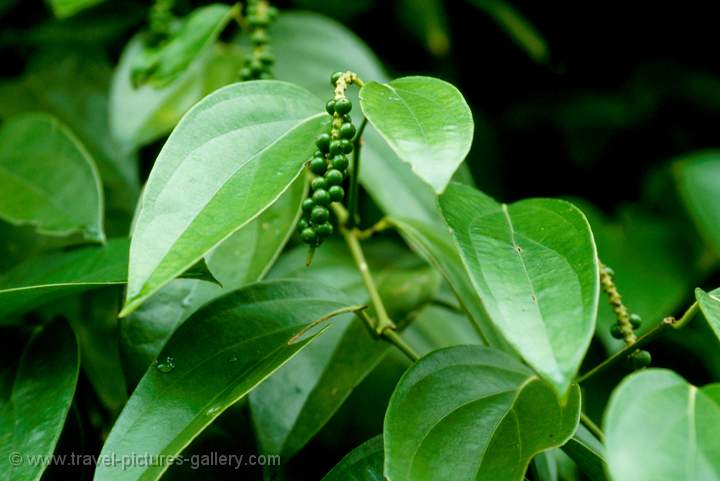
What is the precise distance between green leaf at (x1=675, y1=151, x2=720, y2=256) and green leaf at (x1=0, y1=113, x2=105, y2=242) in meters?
0.79

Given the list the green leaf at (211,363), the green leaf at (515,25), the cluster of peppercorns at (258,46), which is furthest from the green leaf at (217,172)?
the green leaf at (515,25)

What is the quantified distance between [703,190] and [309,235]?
0.80 metres

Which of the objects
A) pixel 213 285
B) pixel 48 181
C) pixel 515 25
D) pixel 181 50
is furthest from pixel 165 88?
pixel 515 25

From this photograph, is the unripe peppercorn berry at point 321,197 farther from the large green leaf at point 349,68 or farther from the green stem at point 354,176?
the large green leaf at point 349,68

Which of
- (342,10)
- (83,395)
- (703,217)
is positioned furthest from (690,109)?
(83,395)

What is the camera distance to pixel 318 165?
Result: 0.49 metres

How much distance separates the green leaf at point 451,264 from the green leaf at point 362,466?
5.9 inches

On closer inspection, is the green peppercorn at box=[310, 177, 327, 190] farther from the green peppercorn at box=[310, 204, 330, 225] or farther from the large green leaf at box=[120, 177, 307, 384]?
the large green leaf at box=[120, 177, 307, 384]

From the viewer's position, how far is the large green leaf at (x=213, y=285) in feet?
1.91

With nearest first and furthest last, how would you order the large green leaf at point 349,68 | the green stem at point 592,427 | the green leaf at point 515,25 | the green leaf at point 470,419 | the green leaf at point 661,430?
the green leaf at point 661,430, the green leaf at point 470,419, the green stem at point 592,427, the large green leaf at point 349,68, the green leaf at point 515,25

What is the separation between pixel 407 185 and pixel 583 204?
1.50ft

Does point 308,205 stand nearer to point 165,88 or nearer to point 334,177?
point 334,177

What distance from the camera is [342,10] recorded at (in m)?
1.13

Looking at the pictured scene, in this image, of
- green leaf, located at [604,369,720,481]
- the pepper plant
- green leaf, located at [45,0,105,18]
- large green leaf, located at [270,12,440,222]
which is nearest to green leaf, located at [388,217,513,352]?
the pepper plant
